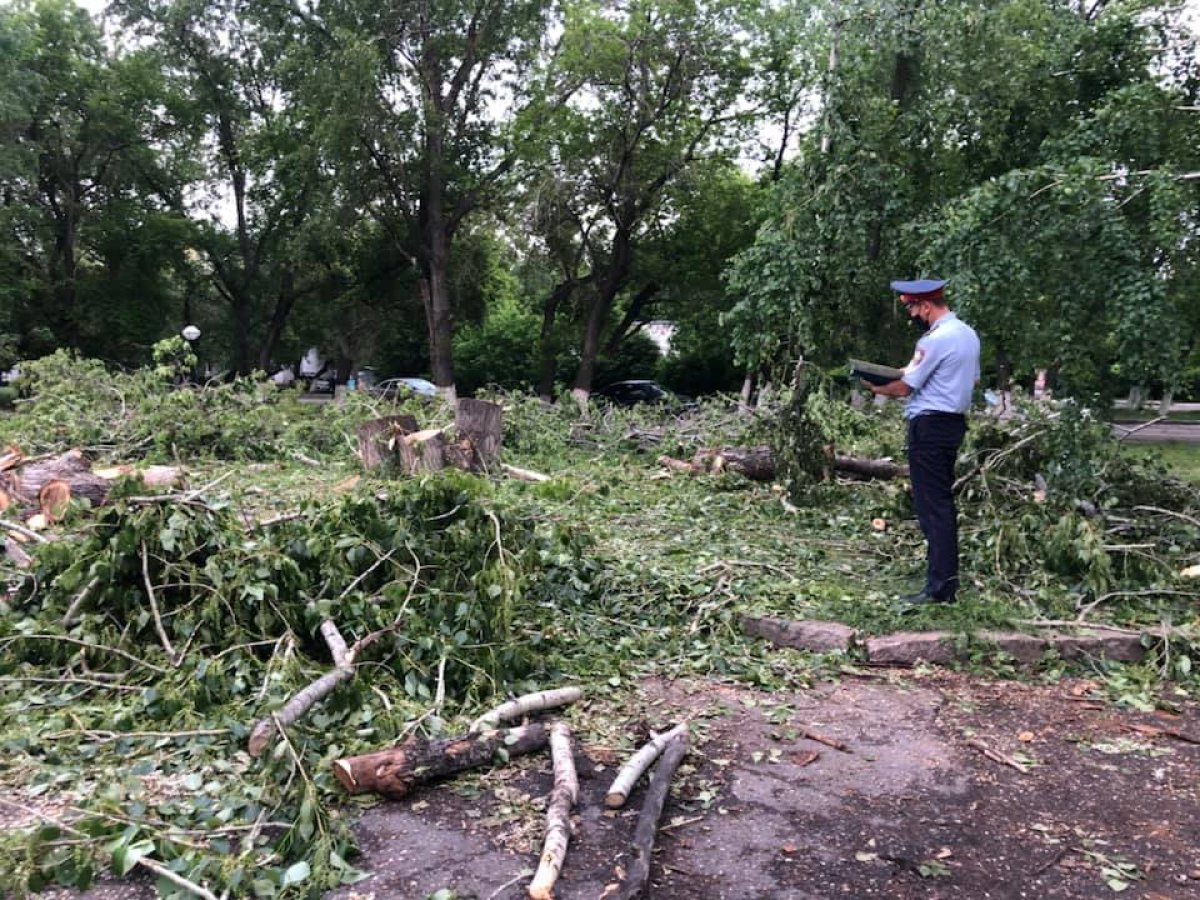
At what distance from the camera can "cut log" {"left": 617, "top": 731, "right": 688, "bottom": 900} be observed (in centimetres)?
221

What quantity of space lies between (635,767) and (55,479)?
196 inches

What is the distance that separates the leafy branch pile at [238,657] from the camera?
2.41m

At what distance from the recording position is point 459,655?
3.46 metres

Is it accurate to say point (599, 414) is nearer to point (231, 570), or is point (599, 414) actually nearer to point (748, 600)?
point (748, 600)

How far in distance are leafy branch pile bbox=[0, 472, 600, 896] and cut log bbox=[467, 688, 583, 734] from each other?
0.17m

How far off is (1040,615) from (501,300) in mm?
28615

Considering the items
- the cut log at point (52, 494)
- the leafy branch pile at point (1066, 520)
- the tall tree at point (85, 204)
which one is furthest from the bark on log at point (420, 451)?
the tall tree at point (85, 204)

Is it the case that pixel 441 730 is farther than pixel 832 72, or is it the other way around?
pixel 832 72

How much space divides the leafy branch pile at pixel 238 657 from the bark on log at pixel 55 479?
8.03ft

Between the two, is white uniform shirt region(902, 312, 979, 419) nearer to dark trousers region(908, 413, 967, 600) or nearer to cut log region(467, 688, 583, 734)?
dark trousers region(908, 413, 967, 600)

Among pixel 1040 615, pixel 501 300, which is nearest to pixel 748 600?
pixel 1040 615

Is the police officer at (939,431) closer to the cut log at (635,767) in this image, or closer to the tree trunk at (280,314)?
the cut log at (635,767)

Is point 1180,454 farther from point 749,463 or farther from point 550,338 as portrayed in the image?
point 550,338

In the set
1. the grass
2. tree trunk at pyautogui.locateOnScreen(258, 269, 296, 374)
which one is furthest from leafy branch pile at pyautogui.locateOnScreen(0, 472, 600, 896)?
tree trunk at pyautogui.locateOnScreen(258, 269, 296, 374)
